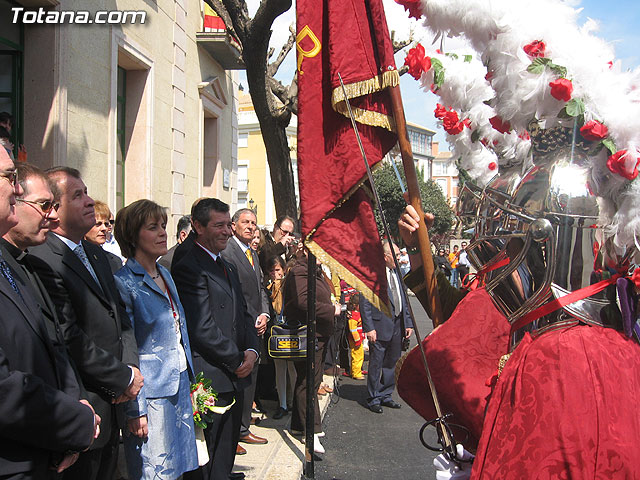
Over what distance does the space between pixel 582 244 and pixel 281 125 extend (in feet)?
16.9

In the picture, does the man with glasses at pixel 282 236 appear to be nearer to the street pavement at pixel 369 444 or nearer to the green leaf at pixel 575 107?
the street pavement at pixel 369 444

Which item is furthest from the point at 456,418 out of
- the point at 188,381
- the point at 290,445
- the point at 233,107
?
the point at 233,107

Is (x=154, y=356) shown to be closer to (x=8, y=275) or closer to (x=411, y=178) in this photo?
(x=8, y=275)

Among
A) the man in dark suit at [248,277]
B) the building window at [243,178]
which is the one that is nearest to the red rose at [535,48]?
the man in dark suit at [248,277]

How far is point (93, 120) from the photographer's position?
722cm

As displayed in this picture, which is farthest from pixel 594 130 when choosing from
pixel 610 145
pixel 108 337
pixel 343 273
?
pixel 108 337

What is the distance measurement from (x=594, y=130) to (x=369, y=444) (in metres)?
4.19

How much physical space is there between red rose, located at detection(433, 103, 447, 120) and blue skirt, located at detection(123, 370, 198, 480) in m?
2.11

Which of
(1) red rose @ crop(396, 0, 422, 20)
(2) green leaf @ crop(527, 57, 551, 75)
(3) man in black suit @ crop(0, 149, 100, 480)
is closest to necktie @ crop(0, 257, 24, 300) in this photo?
(3) man in black suit @ crop(0, 149, 100, 480)

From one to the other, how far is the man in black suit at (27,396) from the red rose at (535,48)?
1920mm

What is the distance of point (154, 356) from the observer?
299cm

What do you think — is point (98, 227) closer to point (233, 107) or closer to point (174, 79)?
point (174, 79)

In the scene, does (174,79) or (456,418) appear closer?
(456,418)

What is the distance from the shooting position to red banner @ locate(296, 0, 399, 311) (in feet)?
7.19
